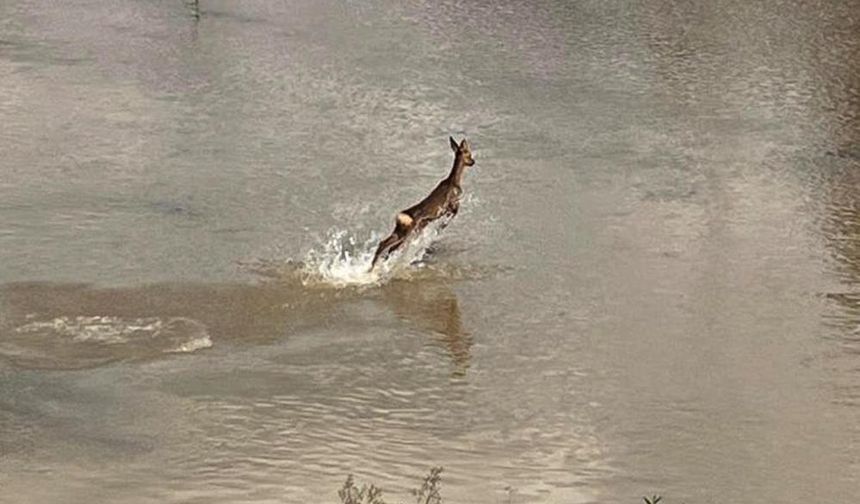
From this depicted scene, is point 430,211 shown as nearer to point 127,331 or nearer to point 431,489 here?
point 127,331

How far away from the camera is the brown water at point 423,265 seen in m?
8.58

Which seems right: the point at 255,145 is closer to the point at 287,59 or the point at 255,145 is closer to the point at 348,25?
the point at 287,59

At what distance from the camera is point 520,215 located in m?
12.2

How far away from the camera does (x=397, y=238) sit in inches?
436

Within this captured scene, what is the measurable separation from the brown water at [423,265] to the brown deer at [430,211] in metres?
0.16

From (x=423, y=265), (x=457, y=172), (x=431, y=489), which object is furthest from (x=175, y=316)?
(x=431, y=489)

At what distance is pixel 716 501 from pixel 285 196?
495 centimetres

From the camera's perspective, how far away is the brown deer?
11047 mm

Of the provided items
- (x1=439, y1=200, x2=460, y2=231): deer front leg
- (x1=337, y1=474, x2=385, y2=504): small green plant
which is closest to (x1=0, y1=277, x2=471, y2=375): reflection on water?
(x1=439, y1=200, x2=460, y2=231): deer front leg

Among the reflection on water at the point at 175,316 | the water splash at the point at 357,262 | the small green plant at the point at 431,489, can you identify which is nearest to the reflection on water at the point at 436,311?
the reflection on water at the point at 175,316

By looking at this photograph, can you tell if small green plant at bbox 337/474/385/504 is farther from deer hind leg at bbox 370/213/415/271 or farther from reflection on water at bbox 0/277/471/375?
deer hind leg at bbox 370/213/415/271

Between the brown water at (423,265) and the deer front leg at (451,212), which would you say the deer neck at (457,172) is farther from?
the brown water at (423,265)

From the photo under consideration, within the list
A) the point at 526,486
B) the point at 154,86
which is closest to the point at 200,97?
the point at 154,86

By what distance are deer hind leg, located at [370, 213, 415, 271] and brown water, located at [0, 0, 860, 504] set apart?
119 mm
